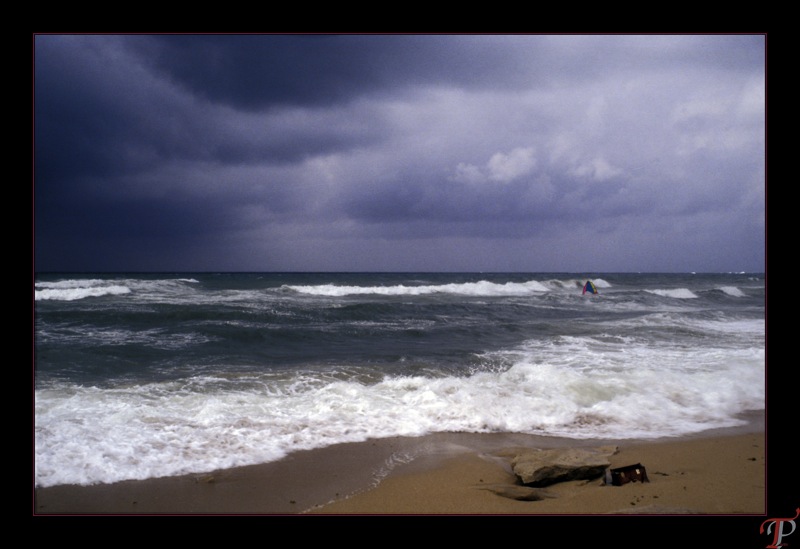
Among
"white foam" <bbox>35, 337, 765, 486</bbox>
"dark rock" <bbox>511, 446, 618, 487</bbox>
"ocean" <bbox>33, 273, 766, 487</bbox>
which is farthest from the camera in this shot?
"ocean" <bbox>33, 273, 766, 487</bbox>

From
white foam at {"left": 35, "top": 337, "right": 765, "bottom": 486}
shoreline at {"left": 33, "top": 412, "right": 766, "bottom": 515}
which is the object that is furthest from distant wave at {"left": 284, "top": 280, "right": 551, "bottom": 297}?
shoreline at {"left": 33, "top": 412, "right": 766, "bottom": 515}

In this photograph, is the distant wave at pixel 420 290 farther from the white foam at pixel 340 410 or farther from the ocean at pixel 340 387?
the white foam at pixel 340 410

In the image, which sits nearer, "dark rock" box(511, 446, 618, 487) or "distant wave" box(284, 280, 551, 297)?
"dark rock" box(511, 446, 618, 487)

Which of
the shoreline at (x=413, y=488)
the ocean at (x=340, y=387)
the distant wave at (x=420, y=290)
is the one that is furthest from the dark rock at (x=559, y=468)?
the distant wave at (x=420, y=290)

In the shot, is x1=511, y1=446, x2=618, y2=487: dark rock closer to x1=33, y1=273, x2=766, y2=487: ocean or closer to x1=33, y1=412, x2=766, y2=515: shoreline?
x1=33, y1=412, x2=766, y2=515: shoreline

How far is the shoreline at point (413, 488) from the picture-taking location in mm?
3637

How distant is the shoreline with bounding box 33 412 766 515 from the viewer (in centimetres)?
364

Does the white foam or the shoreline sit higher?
the white foam

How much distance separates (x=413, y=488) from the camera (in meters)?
4.00

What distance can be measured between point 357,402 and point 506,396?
2.08 metres

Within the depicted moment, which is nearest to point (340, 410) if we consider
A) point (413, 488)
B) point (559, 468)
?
point (413, 488)

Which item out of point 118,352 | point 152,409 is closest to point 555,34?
point 152,409
